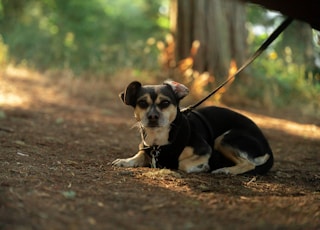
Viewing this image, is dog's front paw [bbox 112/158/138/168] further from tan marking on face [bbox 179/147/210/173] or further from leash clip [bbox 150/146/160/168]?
tan marking on face [bbox 179/147/210/173]

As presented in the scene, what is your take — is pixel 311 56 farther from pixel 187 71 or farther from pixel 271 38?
pixel 271 38

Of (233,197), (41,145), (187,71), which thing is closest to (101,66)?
(187,71)

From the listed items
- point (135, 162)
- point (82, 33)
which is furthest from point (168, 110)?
point (82, 33)

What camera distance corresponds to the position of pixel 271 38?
4992 millimetres

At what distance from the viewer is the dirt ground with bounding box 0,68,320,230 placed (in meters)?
3.34

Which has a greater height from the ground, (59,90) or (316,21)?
(316,21)

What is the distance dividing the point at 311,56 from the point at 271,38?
611 centimetres

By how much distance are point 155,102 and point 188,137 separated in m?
0.57

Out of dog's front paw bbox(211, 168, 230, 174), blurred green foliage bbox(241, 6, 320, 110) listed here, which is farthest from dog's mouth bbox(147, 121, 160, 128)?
blurred green foliage bbox(241, 6, 320, 110)

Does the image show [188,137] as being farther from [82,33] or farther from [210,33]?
[82,33]

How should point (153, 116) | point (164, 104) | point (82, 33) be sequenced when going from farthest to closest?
point (82, 33) → point (164, 104) → point (153, 116)

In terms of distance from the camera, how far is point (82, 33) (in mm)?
19500

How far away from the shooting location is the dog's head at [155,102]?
5176 mm

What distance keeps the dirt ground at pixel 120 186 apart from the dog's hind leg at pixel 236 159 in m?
0.20
